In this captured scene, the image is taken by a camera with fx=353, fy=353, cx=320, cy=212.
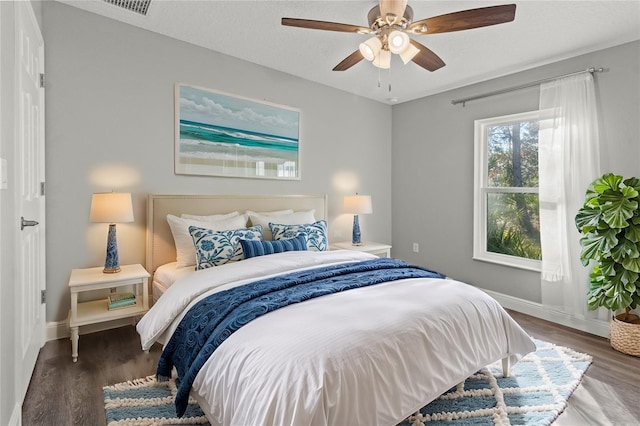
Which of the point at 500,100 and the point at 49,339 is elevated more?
the point at 500,100

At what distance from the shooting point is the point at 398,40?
82.9 inches

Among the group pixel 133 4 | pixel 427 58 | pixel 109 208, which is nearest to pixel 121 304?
pixel 109 208

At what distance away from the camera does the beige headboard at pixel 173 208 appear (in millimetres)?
3035

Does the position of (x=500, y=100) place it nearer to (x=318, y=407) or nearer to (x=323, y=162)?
(x=323, y=162)

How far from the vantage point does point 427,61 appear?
253cm

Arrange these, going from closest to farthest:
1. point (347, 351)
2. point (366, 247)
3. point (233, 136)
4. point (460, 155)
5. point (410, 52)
→ point (347, 351)
point (410, 52)
point (233, 136)
point (366, 247)
point (460, 155)

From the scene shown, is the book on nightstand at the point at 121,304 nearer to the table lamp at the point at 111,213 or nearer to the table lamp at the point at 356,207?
the table lamp at the point at 111,213

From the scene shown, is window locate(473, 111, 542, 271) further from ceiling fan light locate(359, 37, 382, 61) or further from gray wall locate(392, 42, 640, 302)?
ceiling fan light locate(359, 37, 382, 61)

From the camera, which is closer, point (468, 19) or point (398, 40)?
point (468, 19)

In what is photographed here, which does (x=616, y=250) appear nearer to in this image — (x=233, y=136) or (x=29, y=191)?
(x=233, y=136)

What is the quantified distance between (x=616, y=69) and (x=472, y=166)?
1.51 metres

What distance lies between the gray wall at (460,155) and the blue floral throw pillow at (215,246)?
2.66m

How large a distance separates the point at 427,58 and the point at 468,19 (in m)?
0.51

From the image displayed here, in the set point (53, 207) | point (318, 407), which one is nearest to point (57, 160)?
point (53, 207)
